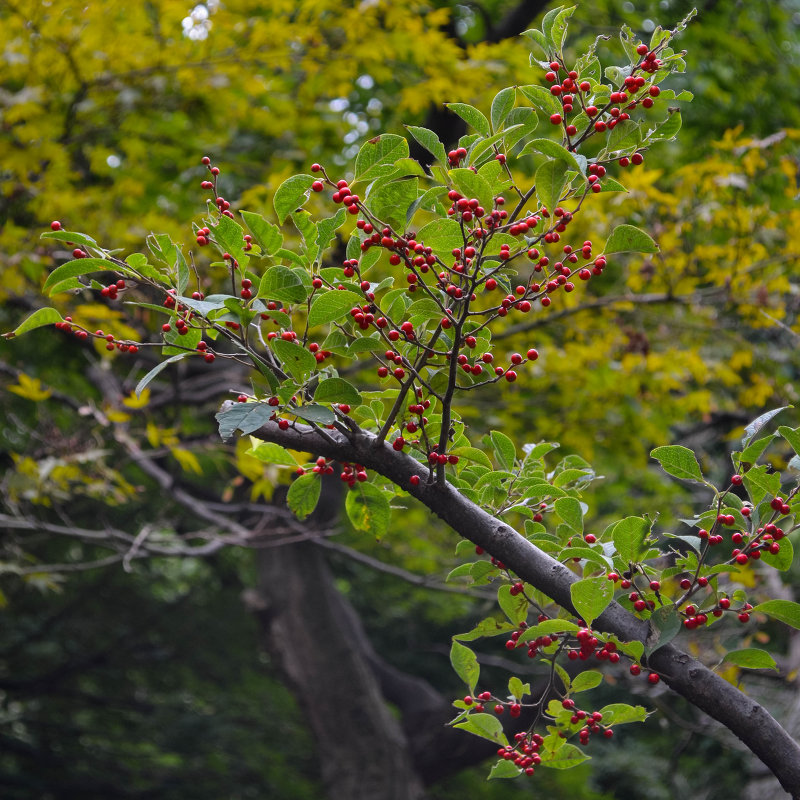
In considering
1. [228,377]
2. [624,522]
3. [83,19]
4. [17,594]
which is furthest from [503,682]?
[624,522]

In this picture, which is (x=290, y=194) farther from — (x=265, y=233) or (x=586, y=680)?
(x=586, y=680)

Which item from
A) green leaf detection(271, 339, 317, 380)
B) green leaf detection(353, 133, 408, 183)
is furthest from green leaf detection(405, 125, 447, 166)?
green leaf detection(271, 339, 317, 380)

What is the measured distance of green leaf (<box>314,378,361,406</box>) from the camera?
137 cm

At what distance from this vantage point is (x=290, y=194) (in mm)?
1360

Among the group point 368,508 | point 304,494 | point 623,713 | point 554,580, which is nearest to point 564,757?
point 623,713

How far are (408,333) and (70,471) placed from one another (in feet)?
10.2

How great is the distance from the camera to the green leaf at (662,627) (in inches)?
55.0

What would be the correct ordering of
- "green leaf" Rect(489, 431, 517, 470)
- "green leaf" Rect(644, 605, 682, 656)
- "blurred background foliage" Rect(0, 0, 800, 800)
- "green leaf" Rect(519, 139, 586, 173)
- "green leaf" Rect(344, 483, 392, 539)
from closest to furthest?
"green leaf" Rect(519, 139, 586, 173) → "green leaf" Rect(644, 605, 682, 656) → "green leaf" Rect(344, 483, 392, 539) → "green leaf" Rect(489, 431, 517, 470) → "blurred background foliage" Rect(0, 0, 800, 800)

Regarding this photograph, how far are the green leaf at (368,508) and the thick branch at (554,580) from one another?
14cm

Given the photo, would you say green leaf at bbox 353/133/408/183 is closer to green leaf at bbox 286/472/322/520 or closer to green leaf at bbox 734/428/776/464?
green leaf at bbox 286/472/322/520

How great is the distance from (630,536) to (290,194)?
88 centimetres

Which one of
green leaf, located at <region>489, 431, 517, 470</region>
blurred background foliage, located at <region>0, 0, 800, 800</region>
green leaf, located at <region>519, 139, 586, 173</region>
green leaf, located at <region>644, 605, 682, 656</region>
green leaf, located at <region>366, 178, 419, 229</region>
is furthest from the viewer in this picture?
blurred background foliage, located at <region>0, 0, 800, 800</region>

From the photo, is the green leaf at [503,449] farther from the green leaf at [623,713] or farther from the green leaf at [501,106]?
the green leaf at [501,106]

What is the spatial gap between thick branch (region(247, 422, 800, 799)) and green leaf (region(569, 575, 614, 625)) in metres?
0.13
